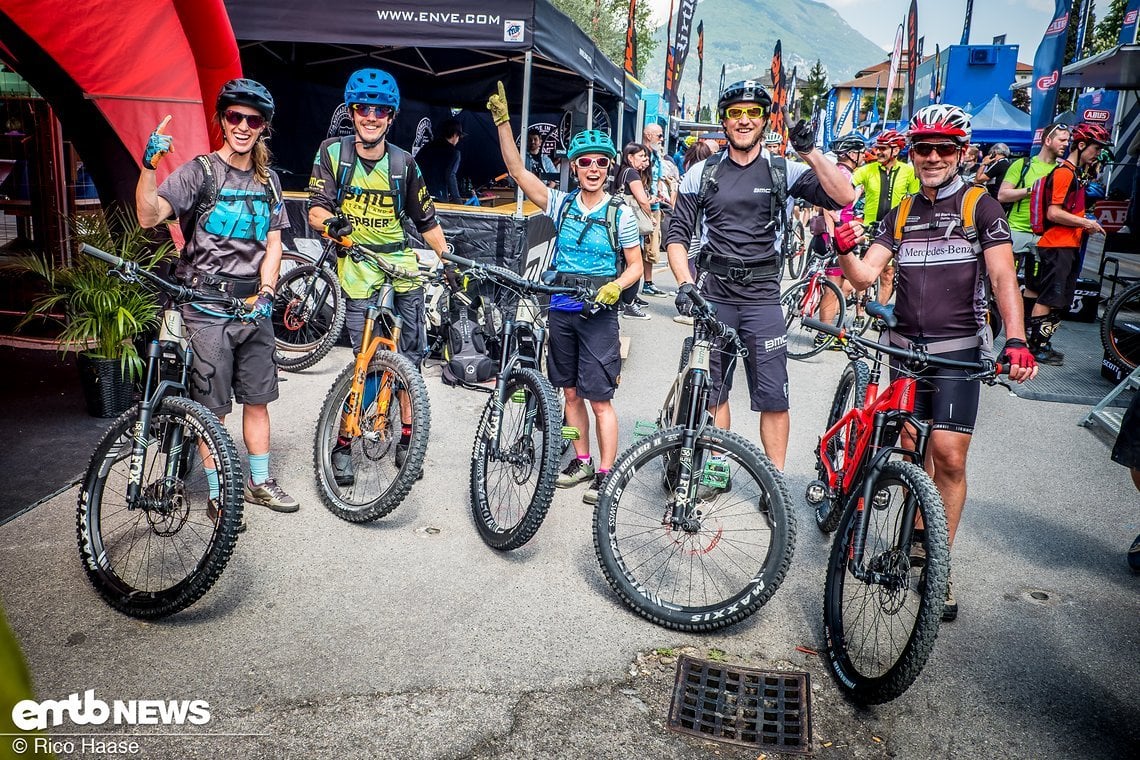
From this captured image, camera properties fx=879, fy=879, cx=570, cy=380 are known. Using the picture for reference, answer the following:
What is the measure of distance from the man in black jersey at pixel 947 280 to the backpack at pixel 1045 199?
578 centimetres

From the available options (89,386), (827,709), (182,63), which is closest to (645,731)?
(827,709)

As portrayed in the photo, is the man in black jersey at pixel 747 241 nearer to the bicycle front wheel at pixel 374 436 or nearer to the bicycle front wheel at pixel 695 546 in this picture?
the bicycle front wheel at pixel 695 546

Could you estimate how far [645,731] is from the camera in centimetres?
323

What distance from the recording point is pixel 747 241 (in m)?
4.94

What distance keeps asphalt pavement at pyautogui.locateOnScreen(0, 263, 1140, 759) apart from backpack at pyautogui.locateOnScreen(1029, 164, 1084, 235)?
4.57 m

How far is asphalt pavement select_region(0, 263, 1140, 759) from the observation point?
125 inches

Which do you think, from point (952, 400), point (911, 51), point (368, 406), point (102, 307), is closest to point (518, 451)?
point (368, 406)

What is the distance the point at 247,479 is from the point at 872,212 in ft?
23.7

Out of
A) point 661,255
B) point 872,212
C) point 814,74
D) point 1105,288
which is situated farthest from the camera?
point 814,74

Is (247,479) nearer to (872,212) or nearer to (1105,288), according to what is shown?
(872,212)

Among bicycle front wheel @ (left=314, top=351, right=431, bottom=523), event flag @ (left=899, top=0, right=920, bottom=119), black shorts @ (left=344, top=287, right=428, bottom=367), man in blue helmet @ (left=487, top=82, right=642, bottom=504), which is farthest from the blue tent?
bicycle front wheel @ (left=314, top=351, right=431, bottom=523)

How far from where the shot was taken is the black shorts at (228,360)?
4.50 m

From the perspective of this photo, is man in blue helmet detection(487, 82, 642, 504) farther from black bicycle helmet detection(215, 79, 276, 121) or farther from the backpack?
the backpack

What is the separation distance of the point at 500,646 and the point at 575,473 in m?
1.96
